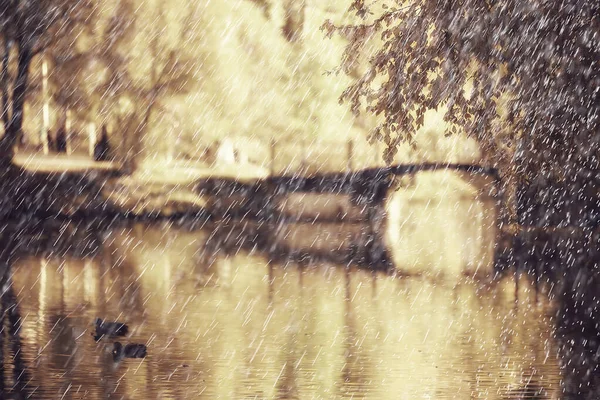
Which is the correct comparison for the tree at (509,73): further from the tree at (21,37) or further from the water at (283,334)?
the tree at (21,37)

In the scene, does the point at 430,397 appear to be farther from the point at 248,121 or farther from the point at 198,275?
the point at 248,121

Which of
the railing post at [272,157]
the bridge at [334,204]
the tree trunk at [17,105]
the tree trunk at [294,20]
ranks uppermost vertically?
the tree trunk at [294,20]

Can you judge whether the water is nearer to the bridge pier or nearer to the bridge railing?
the bridge pier

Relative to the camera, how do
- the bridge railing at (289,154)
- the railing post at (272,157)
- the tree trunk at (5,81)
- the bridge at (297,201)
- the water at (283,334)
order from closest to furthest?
the water at (283,334)
the bridge at (297,201)
the tree trunk at (5,81)
the railing post at (272,157)
the bridge railing at (289,154)

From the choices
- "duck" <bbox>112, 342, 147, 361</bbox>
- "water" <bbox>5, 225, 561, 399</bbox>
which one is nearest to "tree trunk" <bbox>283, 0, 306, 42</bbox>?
"water" <bbox>5, 225, 561, 399</bbox>

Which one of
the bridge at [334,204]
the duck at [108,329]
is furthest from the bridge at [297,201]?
the duck at [108,329]

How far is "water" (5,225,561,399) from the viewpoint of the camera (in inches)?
259

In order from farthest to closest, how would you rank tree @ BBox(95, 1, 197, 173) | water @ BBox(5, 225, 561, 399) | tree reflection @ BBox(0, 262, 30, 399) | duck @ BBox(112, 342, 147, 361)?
tree @ BBox(95, 1, 197, 173), duck @ BBox(112, 342, 147, 361), water @ BBox(5, 225, 561, 399), tree reflection @ BBox(0, 262, 30, 399)

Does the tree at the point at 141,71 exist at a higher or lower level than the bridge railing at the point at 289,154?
higher

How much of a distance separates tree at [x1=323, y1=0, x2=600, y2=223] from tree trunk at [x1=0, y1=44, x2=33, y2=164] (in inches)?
627

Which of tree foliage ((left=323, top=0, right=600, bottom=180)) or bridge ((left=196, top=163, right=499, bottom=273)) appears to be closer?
tree foliage ((left=323, top=0, right=600, bottom=180))

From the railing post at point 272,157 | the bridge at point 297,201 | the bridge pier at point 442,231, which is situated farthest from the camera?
the railing post at point 272,157

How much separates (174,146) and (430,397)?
22.8 meters

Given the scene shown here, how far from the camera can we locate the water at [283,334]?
658 cm
